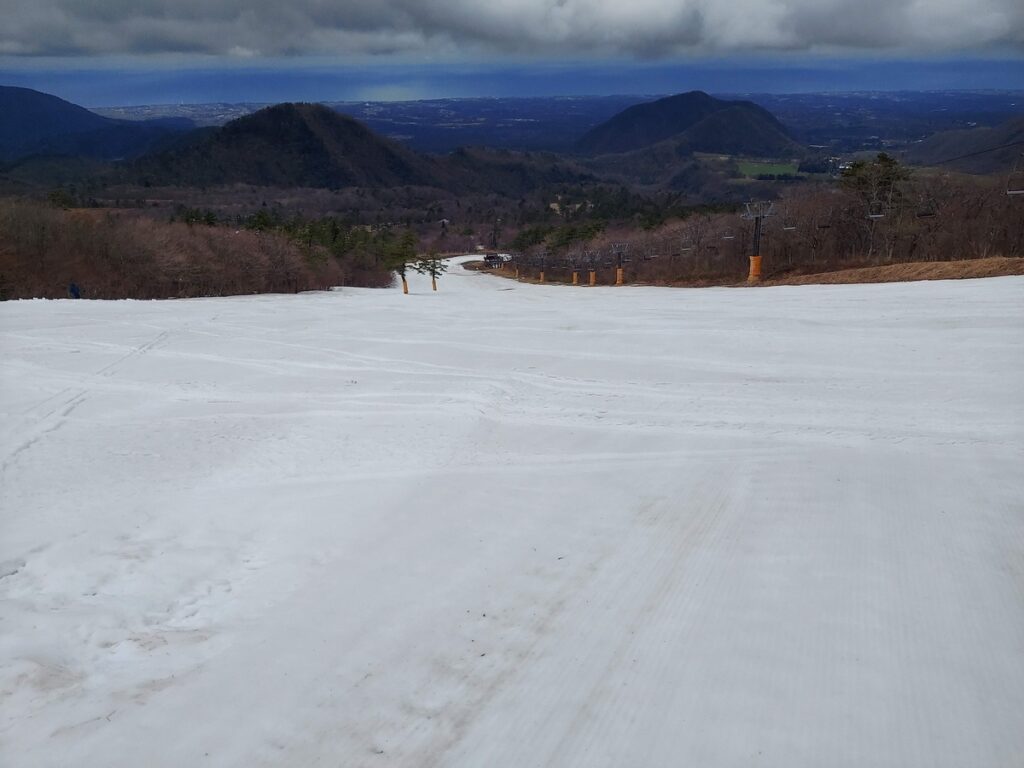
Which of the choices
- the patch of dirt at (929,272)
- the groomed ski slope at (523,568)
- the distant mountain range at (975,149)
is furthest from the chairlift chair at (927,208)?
the distant mountain range at (975,149)

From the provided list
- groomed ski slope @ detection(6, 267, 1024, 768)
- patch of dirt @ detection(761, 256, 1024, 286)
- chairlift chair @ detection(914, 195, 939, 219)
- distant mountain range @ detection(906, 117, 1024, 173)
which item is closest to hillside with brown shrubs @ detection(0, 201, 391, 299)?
groomed ski slope @ detection(6, 267, 1024, 768)

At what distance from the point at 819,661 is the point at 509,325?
11.8 m

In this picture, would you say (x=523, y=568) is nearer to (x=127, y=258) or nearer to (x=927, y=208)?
(x=127, y=258)

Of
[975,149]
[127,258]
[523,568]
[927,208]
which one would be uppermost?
[975,149]

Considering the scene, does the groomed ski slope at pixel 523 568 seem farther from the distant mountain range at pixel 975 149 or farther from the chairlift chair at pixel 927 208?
the distant mountain range at pixel 975 149

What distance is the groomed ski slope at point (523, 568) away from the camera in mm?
3535

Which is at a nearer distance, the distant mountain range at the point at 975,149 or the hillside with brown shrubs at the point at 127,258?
the hillside with brown shrubs at the point at 127,258

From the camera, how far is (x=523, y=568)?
16.5ft

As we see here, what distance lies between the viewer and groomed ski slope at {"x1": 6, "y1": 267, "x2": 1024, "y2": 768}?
139 inches

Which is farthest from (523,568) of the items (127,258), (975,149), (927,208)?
(975,149)

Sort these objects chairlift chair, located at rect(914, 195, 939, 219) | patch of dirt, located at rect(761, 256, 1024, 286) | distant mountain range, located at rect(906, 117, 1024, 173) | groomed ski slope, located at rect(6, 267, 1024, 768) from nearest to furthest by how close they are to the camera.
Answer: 1. groomed ski slope, located at rect(6, 267, 1024, 768)
2. patch of dirt, located at rect(761, 256, 1024, 286)
3. chairlift chair, located at rect(914, 195, 939, 219)
4. distant mountain range, located at rect(906, 117, 1024, 173)

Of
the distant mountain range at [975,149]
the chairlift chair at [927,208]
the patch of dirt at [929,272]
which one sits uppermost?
the distant mountain range at [975,149]

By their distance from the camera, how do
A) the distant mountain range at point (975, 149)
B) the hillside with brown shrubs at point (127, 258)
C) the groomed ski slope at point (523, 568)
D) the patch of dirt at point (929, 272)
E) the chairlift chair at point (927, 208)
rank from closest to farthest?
the groomed ski slope at point (523, 568) < the patch of dirt at point (929, 272) < the hillside with brown shrubs at point (127, 258) < the chairlift chair at point (927, 208) < the distant mountain range at point (975, 149)

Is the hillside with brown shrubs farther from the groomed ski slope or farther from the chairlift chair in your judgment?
the chairlift chair
